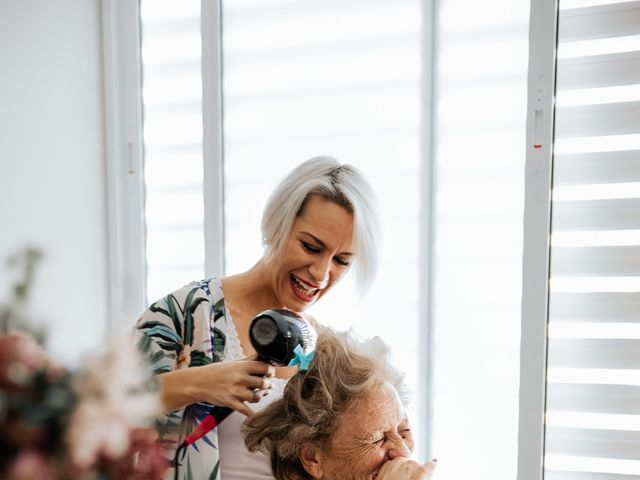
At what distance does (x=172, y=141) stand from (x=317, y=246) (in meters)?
1.28

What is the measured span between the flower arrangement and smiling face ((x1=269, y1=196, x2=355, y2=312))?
1.19 metres

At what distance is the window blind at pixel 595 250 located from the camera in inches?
69.8

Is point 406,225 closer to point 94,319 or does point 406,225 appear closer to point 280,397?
point 280,397

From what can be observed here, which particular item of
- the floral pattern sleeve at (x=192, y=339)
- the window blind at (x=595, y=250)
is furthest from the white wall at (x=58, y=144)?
the window blind at (x=595, y=250)

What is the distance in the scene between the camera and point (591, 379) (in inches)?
72.2

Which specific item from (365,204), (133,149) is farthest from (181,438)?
(133,149)

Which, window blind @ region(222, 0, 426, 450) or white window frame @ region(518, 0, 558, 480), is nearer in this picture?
white window frame @ region(518, 0, 558, 480)

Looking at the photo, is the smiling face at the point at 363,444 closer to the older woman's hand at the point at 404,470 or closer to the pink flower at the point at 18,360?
the older woman's hand at the point at 404,470

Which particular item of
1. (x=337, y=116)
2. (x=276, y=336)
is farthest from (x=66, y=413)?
(x=337, y=116)

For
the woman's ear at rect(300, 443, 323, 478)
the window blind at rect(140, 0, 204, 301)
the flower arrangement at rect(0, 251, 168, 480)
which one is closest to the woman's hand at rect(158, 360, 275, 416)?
the woman's ear at rect(300, 443, 323, 478)

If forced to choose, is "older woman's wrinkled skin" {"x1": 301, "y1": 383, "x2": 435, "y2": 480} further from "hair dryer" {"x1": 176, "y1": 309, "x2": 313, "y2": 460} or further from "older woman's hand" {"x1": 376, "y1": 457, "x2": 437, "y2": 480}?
"hair dryer" {"x1": 176, "y1": 309, "x2": 313, "y2": 460}

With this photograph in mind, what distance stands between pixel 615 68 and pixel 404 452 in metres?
1.35

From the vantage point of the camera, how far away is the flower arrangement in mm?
352

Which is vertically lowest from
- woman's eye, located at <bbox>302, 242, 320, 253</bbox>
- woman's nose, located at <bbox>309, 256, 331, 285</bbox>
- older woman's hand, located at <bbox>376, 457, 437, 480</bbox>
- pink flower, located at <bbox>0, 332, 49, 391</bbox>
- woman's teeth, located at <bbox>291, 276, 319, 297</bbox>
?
older woman's hand, located at <bbox>376, 457, 437, 480</bbox>
